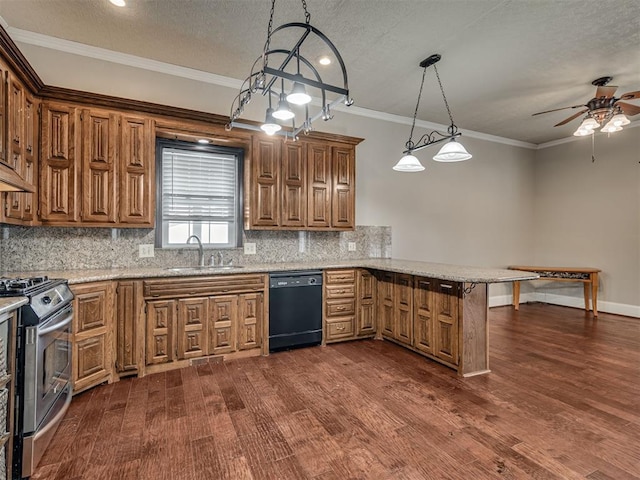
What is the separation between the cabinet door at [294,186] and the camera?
3904 millimetres

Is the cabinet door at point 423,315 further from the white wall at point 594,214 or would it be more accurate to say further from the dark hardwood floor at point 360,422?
the white wall at point 594,214

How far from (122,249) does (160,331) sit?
0.98m

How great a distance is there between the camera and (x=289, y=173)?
12.9 feet

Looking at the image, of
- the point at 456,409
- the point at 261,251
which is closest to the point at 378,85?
Answer: the point at 261,251

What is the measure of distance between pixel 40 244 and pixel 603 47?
5.55 metres

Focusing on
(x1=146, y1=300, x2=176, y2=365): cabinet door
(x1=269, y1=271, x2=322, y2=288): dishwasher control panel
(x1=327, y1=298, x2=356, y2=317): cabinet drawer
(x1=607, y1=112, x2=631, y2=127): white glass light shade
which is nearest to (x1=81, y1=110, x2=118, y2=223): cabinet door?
(x1=146, y1=300, x2=176, y2=365): cabinet door

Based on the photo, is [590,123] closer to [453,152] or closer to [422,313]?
[453,152]

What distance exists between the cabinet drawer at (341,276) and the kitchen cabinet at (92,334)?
2.10m

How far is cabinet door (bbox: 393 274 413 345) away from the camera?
3.66 meters

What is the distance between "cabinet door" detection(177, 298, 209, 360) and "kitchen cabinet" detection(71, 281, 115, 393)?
0.55 metres

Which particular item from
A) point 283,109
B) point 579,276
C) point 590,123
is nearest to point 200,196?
point 283,109

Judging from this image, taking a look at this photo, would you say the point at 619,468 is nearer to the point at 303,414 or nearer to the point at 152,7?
the point at 303,414

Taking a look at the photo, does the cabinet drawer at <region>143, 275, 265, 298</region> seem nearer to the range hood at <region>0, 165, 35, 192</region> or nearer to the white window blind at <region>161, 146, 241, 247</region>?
the white window blind at <region>161, 146, 241, 247</region>

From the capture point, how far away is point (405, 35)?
10.1 feet
